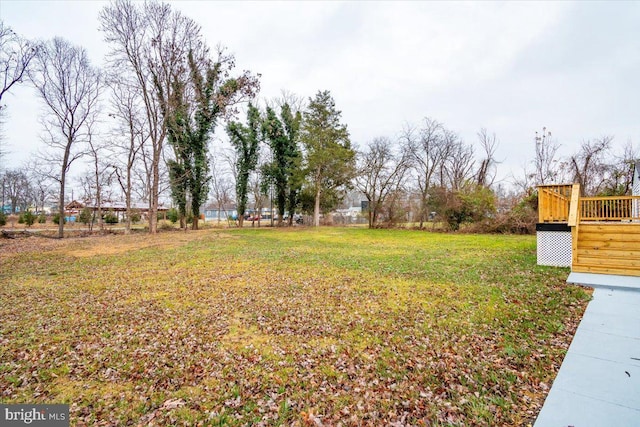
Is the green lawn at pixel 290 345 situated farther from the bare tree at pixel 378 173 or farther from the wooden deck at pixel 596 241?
the bare tree at pixel 378 173

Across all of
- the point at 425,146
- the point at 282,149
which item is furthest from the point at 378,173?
the point at 282,149

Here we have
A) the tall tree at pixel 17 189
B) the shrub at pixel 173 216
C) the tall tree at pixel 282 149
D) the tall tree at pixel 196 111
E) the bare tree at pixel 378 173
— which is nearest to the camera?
the tall tree at pixel 196 111

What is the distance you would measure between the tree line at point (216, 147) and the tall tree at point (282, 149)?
95 millimetres

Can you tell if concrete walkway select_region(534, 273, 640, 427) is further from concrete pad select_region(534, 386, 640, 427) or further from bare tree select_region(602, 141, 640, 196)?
bare tree select_region(602, 141, 640, 196)

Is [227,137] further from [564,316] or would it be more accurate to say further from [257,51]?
[564,316]

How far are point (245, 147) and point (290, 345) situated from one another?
22.4 m

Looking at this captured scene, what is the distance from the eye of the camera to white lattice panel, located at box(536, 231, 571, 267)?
22.6 feet

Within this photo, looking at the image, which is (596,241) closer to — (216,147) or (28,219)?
(216,147)

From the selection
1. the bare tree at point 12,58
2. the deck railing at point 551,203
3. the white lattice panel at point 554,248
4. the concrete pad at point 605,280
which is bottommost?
the concrete pad at point 605,280

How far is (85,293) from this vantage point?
18.8ft

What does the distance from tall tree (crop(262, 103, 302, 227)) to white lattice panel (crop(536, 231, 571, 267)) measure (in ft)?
61.7

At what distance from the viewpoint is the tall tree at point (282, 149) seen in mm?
24203

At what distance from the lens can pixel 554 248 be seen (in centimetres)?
703

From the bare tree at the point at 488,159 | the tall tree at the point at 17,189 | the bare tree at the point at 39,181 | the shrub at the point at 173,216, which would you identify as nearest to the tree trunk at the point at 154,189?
the bare tree at the point at 39,181
